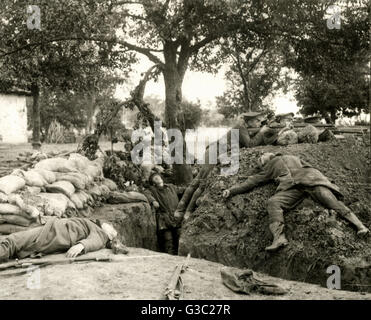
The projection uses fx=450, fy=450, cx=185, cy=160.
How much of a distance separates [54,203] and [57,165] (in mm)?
1472

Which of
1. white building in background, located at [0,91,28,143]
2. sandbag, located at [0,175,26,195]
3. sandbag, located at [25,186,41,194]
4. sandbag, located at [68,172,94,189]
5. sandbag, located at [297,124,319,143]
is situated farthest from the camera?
white building in background, located at [0,91,28,143]

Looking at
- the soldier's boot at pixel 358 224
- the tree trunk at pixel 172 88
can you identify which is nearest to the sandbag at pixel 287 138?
the soldier's boot at pixel 358 224

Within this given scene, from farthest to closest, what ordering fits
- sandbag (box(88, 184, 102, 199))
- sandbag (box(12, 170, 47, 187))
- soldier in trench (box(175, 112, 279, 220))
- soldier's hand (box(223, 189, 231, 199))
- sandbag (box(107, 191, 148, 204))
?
sandbag (box(107, 191, 148, 204))
sandbag (box(88, 184, 102, 199))
soldier in trench (box(175, 112, 279, 220))
soldier's hand (box(223, 189, 231, 199))
sandbag (box(12, 170, 47, 187))

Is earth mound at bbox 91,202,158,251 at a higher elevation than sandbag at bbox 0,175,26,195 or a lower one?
lower

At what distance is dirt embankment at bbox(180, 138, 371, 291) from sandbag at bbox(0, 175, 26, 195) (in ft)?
8.16

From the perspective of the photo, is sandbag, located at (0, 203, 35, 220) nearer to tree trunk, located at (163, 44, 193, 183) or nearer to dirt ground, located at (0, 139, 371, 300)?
dirt ground, located at (0, 139, 371, 300)

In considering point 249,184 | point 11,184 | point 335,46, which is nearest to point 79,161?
point 11,184

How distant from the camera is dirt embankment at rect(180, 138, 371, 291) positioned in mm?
Answer: 5488

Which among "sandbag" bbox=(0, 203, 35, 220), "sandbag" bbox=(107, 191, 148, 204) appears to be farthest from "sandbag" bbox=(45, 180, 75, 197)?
"sandbag" bbox=(107, 191, 148, 204)

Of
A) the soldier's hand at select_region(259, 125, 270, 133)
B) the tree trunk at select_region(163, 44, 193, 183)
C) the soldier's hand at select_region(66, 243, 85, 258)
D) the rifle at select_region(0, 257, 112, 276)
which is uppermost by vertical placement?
the tree trunk at select_region(163, 44, 193, 183)

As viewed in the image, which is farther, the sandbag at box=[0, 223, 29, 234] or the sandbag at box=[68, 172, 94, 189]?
the sandbag at box=[68, 172, 94, 189]
